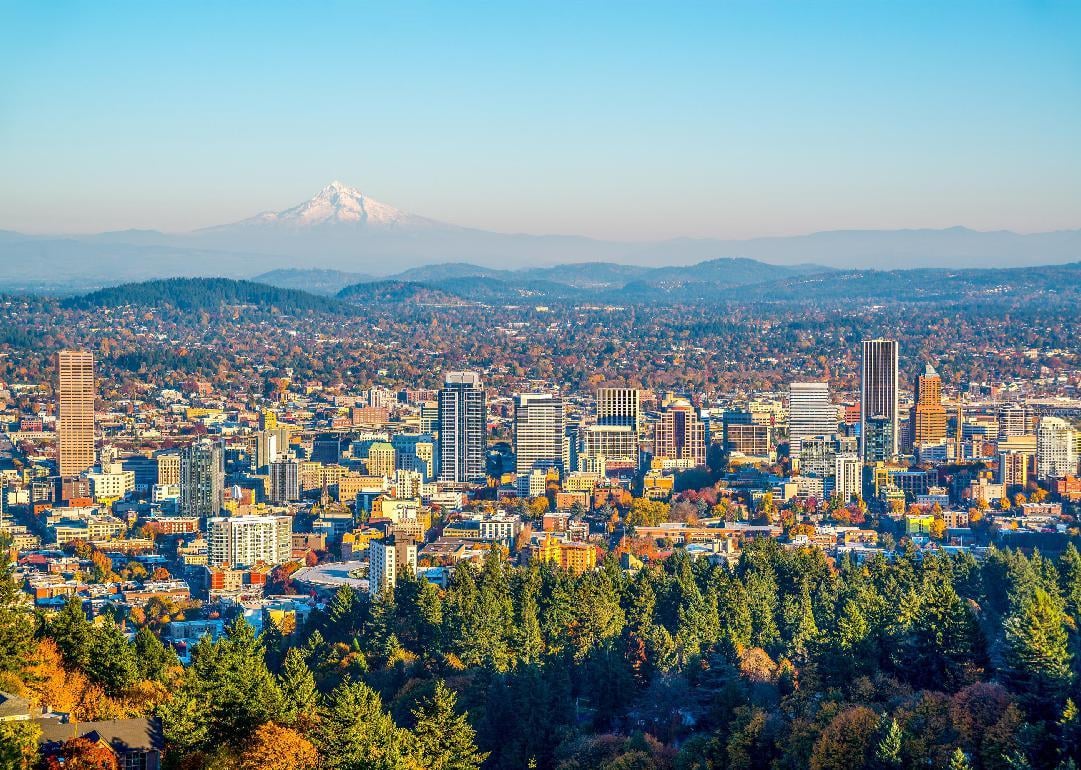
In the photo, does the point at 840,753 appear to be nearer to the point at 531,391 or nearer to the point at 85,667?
the point at 85,667

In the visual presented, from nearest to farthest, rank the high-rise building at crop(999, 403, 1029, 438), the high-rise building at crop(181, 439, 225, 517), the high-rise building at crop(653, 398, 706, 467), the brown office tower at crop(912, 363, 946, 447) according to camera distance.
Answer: the high-rise building at crop(181, 439, 225, 517)
the high-rise building at crop(653, 398, 706, 467)
the high-rise building at crop(999, 403, 1029, 438)
the brown office tower at crop(912, 363, 946, 447)

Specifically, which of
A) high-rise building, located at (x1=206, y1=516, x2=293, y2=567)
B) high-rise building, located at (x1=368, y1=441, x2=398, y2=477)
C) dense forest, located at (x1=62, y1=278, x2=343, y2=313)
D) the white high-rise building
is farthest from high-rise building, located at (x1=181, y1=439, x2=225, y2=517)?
dense forest, located at (x1=62, y1=278, x2=343, y2=313)

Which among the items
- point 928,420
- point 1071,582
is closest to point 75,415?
point 928,420

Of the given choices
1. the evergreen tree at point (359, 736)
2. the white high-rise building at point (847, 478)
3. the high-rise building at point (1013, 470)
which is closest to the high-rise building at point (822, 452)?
the white high-rise building at point (847, 478)

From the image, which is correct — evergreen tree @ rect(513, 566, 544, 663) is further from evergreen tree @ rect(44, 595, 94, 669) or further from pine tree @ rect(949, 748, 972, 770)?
pine tree @ rect(949, 748, 972, 770)

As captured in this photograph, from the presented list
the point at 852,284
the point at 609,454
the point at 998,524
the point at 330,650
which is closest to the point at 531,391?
the point at 609,454

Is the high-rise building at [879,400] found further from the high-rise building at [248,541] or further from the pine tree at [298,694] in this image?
the pine tree at [298,694]

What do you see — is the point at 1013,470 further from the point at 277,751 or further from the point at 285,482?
the point at 277,751

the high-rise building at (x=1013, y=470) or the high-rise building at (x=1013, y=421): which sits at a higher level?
the high-rise building at (x=1013, y=421)
